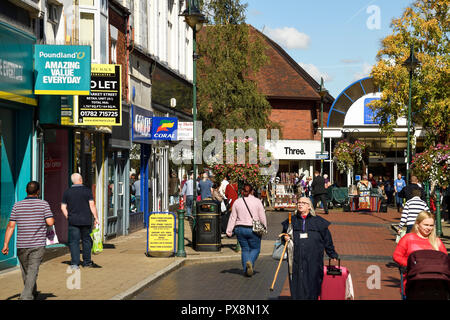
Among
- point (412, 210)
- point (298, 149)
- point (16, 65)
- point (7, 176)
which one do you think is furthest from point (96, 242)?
point (298, 149)

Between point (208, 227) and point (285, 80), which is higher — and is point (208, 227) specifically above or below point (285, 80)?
below

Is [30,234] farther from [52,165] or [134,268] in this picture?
[52,165]

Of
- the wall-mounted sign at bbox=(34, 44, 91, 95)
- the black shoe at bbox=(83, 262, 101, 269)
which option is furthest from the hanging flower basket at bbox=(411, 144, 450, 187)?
the wall-mounted sign at bbox=(34, 44, 91, 95)

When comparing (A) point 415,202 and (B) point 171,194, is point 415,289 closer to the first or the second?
(A) point 415,202

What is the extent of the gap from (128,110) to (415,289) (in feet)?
53.3

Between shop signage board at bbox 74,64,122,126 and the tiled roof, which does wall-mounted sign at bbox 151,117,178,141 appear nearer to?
shop signage board at bbox 74,64,122,126

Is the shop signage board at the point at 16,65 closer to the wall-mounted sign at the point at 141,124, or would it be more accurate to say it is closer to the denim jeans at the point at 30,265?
the denim jeans at the point at 30,265

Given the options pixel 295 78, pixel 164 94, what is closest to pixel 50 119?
→ pixel 164 94

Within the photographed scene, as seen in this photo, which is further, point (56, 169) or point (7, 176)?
point (56, 169)

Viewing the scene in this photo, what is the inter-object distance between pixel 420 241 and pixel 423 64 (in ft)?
107

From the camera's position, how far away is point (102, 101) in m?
17.3

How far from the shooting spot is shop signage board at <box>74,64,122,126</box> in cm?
1702

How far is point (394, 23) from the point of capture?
39.8 metres

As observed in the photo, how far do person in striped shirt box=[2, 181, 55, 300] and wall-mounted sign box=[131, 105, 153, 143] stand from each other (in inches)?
497
